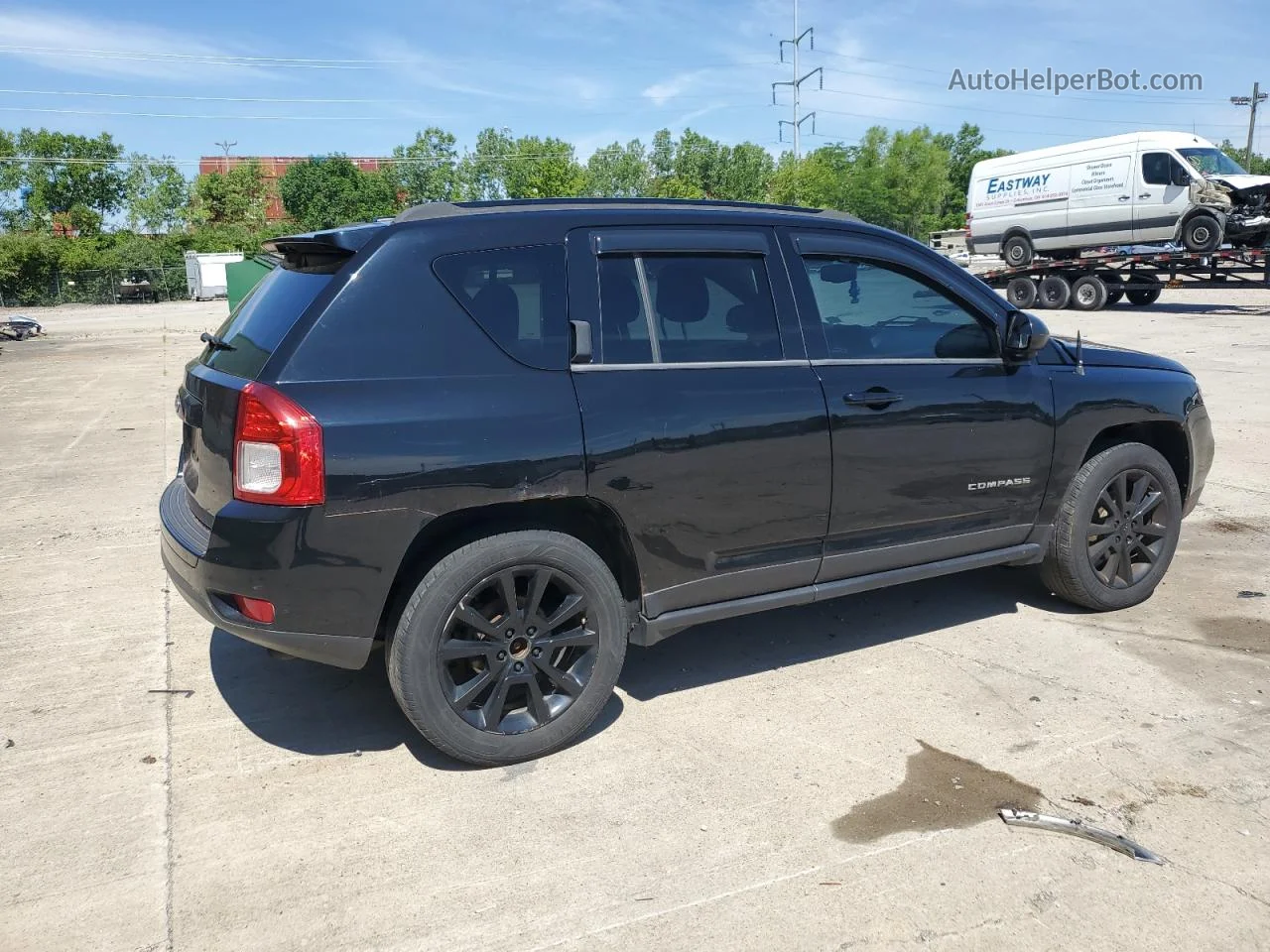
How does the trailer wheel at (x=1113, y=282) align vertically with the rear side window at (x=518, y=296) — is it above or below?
above

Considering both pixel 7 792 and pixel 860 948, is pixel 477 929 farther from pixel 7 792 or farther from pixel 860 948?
pixel 7 792

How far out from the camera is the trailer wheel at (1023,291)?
84.9ft

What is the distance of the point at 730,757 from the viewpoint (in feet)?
11.8

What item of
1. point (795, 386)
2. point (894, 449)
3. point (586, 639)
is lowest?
point (586, 639)

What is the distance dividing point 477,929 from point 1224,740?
8.95ft

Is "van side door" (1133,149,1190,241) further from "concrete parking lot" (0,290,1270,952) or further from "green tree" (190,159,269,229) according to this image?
"green tree" (190,159,269,229)

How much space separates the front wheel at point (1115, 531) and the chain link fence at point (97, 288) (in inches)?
2157

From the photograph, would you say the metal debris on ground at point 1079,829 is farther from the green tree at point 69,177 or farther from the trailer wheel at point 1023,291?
the green tree at point 69,177

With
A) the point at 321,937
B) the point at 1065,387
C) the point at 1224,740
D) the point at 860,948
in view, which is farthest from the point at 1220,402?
the point at 321,937

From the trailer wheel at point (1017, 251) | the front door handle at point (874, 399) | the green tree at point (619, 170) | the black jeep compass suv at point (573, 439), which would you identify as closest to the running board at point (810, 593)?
the black jeep compass suv at point (573, 439)

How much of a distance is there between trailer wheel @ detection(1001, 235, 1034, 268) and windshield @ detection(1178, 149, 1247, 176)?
13.4 ft

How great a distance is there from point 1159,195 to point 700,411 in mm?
22641

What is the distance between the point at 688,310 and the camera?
12.5 feet

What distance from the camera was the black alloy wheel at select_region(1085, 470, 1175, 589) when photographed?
4816mm
